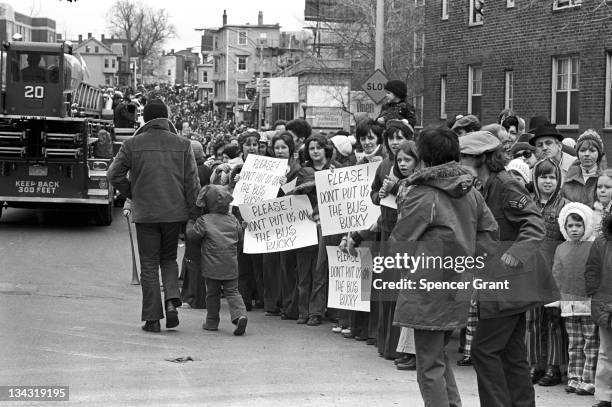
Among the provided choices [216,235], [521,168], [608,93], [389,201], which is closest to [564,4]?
[608,93]

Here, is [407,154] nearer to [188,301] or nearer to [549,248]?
[549,248]

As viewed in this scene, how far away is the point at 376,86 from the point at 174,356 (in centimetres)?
1738

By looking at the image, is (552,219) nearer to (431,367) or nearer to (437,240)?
(437,240)

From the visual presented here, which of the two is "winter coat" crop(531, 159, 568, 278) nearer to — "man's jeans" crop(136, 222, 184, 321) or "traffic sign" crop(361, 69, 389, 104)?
"man's jeans" crop(136, 222, 184, 321)

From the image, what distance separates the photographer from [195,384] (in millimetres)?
8320

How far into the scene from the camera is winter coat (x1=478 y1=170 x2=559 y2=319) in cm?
685

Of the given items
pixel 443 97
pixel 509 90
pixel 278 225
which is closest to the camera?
pixel 278 225

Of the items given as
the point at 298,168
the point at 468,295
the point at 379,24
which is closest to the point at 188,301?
the point at 298,168

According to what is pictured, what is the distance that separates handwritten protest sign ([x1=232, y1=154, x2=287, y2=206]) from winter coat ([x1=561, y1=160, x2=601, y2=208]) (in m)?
3.71

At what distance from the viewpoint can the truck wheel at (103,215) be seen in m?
22.0

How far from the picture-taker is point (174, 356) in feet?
30.8

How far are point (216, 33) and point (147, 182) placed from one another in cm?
14169

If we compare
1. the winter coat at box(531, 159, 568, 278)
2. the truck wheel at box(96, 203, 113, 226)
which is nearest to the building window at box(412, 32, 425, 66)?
the truck wheel at box(96, 203, 113, 226)

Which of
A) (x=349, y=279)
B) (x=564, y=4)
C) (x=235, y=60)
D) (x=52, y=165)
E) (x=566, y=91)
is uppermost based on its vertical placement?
(x=235, y=60)
